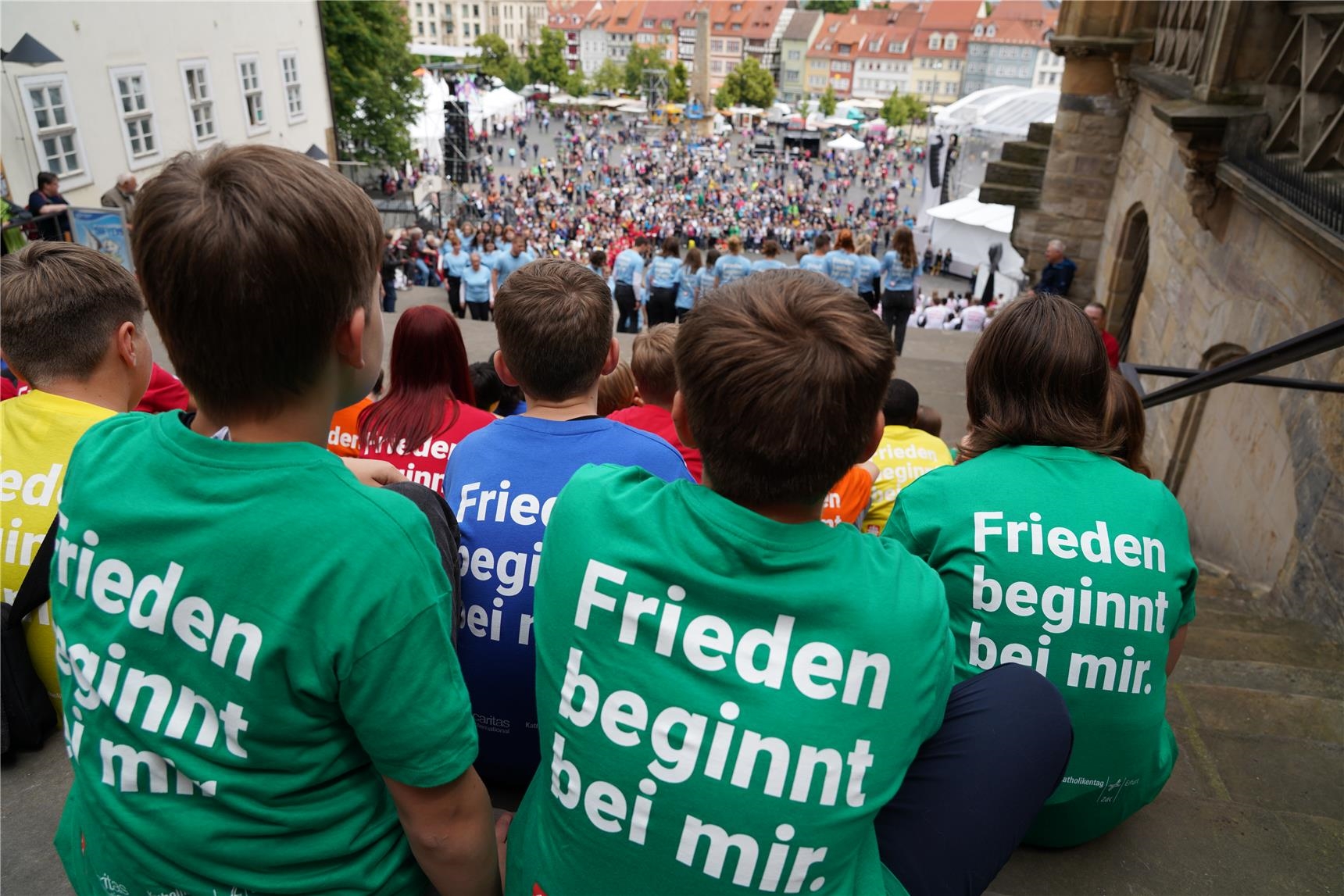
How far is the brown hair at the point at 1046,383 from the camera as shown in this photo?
6.45 ft

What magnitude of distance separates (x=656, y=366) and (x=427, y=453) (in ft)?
2.86

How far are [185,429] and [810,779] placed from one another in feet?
3.02

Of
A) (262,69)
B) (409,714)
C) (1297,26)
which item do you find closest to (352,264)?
(409,714)

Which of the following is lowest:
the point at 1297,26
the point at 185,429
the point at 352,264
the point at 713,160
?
the point at 713,160

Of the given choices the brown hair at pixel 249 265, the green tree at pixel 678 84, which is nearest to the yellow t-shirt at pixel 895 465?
the brown hair at pixel 249 265

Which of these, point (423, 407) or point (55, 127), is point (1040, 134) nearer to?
point (423, 407)

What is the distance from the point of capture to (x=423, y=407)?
277cm

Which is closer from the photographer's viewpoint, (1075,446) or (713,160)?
(1075,446)

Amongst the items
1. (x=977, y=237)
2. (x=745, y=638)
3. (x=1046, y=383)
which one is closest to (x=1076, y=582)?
(x=1046, y=383)

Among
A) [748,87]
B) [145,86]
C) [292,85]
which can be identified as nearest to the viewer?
[145,86]

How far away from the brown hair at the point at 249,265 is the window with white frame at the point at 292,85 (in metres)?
21.7

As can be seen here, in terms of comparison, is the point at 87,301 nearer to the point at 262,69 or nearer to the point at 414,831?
the point at 414,831

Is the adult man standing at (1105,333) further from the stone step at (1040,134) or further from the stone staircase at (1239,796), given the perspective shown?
the stone step at (1040,134)

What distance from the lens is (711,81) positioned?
306 ft
